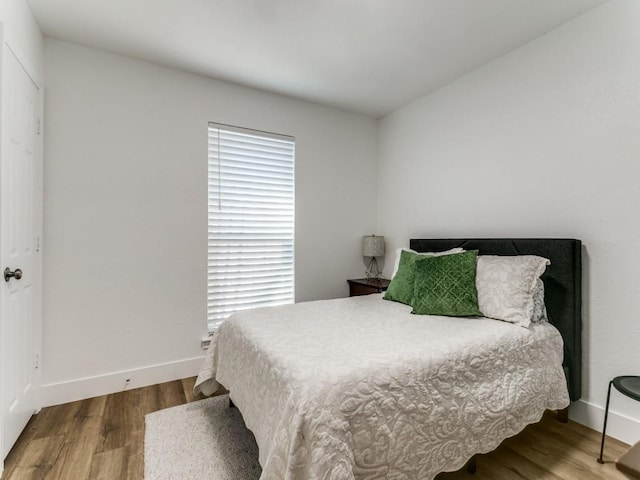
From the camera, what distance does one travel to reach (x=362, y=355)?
1416 millimetres

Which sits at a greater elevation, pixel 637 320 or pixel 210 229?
pixel 210 229

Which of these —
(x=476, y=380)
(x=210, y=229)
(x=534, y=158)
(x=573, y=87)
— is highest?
(x=573, y=87)

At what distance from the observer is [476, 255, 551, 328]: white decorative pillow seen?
196 cm

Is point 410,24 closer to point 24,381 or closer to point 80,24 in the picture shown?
point 80,24

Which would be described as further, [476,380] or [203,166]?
[203,166]

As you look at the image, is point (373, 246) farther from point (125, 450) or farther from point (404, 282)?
point (125, 450)

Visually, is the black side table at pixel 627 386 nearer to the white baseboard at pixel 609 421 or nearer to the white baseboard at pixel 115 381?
the white baseboard at pixel 609 421

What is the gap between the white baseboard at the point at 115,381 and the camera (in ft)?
7.56

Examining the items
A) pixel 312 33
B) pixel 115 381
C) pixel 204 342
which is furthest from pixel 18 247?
pixel 312 33

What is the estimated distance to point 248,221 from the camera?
10.1 ft

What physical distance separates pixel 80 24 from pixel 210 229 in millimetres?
1670

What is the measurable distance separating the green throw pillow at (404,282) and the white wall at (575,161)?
2.07 ft

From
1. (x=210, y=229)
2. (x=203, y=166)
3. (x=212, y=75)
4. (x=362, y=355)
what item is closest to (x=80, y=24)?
(x=212, y=75)

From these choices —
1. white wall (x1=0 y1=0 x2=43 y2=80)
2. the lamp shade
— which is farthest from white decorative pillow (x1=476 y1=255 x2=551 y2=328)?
white wall (x1=0 y1=0 x2=43 y2=80)
